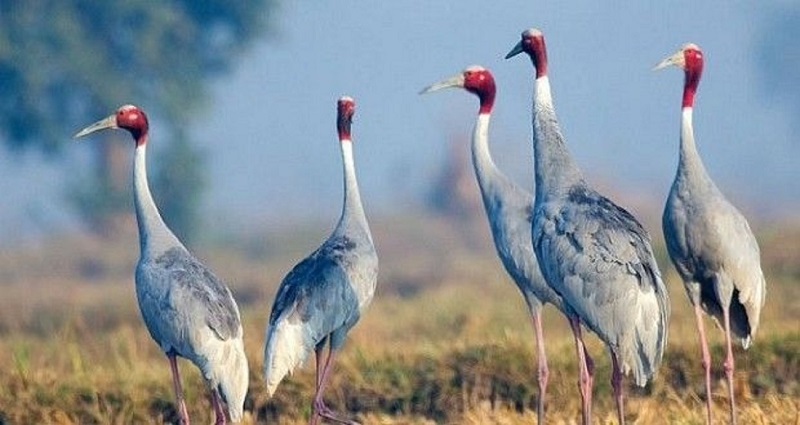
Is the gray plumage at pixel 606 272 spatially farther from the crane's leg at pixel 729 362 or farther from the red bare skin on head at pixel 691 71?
the red bare skin on head at pixel 691 71

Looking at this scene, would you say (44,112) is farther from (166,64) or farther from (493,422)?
(493,422)

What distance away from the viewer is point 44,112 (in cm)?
2770

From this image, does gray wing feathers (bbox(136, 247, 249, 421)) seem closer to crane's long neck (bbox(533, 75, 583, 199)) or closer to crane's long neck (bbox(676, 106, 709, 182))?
crane's long neck (bbox(533, 75, 583, 199))

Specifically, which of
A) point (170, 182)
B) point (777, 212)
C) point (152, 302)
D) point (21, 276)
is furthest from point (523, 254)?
point (170, 182)

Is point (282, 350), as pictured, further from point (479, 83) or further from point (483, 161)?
point (479, 83)

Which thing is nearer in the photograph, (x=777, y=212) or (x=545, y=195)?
(x=545, y=195)

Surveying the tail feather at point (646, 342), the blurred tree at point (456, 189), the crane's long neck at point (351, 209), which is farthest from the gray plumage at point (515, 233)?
the blurred tree at point (456, 189)

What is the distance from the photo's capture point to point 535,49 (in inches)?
316

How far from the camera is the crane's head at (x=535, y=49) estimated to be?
7.98m

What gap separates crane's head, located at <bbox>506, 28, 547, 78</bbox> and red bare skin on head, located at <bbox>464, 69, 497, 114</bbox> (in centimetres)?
46

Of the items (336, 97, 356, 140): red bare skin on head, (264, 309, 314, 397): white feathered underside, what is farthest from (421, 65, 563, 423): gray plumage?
(264, 309, 314, 397): white feathered underside

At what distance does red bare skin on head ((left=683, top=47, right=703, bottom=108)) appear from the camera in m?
7.75

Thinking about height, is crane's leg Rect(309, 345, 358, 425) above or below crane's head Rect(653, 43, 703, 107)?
below

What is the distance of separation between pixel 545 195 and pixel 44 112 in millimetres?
20879
